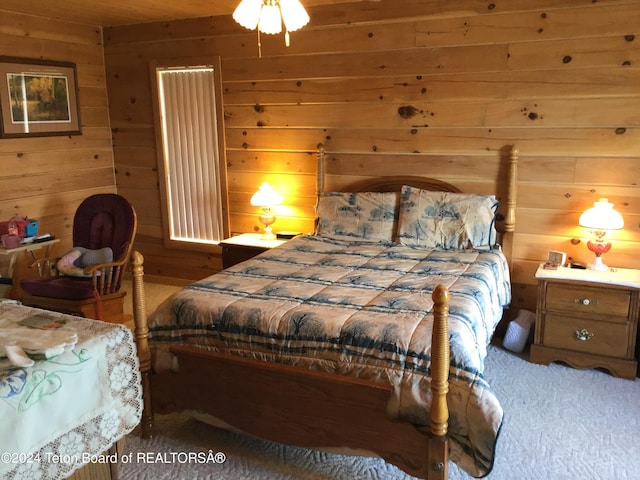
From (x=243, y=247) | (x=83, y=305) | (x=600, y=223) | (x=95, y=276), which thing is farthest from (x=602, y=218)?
(x=83, y=305)

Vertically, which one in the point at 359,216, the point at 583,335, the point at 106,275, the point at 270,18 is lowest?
the point at 583,335

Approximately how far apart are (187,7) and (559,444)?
3.75 m

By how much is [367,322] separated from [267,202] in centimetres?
218

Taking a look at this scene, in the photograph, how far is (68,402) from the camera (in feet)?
4.77

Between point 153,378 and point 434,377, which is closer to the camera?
point 434,377

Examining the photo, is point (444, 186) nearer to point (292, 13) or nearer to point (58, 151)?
point (292, 13)

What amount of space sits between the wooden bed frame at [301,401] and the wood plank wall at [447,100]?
82.5 inches

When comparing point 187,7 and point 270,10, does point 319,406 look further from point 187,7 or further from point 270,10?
point 187,7

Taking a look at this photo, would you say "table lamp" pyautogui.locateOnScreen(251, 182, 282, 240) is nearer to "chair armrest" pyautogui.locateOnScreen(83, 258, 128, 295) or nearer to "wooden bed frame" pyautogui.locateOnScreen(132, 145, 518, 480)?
"chair armrest" pyautogui.locateOnScreen(83, 258, 128, 295)

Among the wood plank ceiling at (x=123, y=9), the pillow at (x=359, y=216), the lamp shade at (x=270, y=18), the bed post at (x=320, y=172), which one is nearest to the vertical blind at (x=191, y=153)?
the wood plank ceiling at (x=123, y=9)

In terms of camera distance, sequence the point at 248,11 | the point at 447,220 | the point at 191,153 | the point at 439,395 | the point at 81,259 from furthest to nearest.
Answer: the point at 191,153 → the point at 81,259 → the point at 447,220 → the point at 248,11 → the point at 439,395

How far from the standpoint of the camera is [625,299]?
10.2 feet

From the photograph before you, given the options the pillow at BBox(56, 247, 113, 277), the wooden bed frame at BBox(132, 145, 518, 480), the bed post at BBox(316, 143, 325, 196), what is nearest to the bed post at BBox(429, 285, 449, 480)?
the wooden bed frame at BBox(132, 145, 518, 480)

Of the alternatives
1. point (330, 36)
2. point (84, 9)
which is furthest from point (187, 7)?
point (330, 36)
